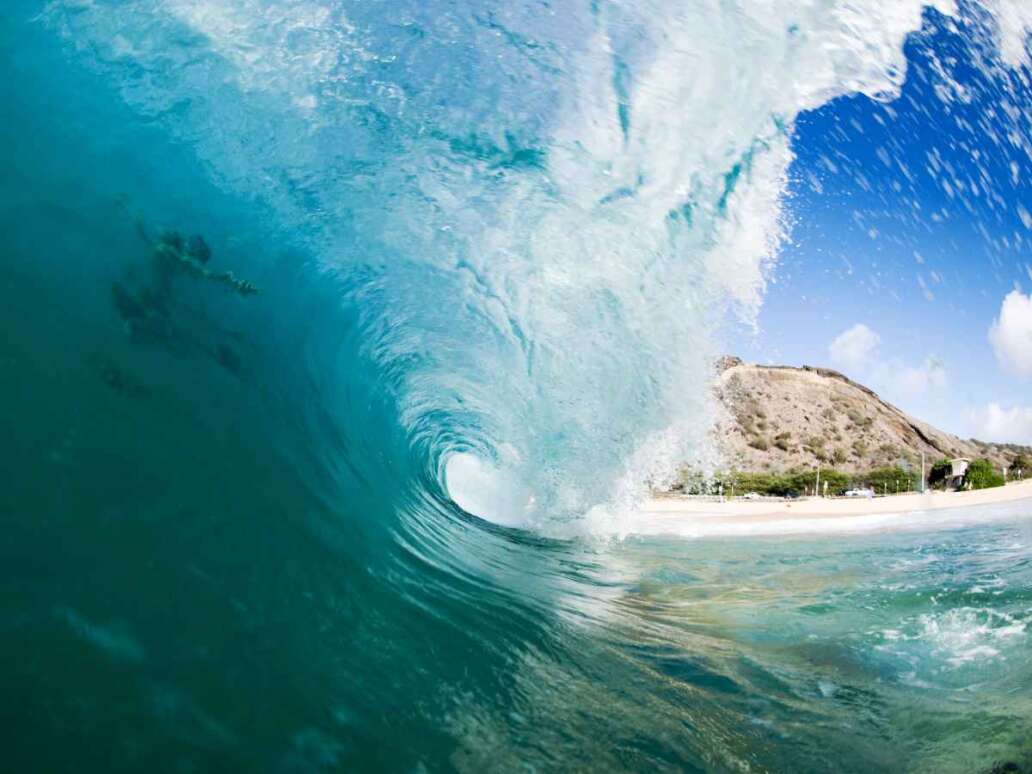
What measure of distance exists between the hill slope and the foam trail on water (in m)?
70.8

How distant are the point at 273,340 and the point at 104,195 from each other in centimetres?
224

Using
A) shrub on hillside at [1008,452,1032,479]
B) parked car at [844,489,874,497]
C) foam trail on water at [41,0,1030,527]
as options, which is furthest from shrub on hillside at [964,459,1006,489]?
foam trail on water at [41,0,1030,527]

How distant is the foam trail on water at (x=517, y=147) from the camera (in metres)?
6.36

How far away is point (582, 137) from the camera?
7828 mm

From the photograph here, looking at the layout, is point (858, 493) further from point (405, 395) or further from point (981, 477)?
point (405, 395)

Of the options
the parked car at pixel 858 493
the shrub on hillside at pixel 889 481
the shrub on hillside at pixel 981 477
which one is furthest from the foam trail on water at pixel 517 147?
the shrub on hillside at pixel 889 481

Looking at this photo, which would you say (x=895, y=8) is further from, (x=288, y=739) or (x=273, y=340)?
(x=288, y=739)

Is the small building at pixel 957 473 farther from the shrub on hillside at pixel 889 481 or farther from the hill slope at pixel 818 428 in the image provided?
the hill slope at pixel 818 428

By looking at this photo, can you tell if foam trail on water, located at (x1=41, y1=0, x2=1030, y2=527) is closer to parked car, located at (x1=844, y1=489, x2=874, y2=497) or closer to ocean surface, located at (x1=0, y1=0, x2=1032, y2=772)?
ocean surface, located at (x1=0, y1=0, x2=1032, y2=772)

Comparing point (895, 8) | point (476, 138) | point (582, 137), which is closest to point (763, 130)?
point (895, 8)

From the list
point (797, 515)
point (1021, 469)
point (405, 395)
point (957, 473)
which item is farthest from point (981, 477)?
point (405, 395)

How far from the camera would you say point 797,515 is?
107 feet

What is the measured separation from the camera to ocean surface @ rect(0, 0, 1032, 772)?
9.11 feet

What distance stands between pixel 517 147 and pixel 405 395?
5.17m
